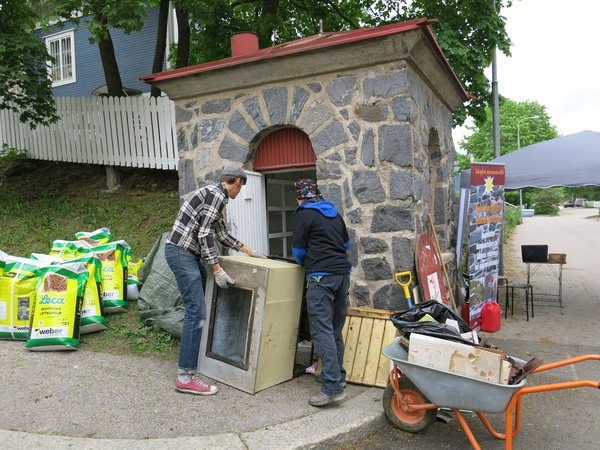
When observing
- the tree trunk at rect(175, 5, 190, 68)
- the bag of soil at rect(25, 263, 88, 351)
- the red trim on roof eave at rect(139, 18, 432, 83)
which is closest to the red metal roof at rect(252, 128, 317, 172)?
the red trim on roof eave at rect(139, 18, 432, 83)

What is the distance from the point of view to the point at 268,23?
1108 cm

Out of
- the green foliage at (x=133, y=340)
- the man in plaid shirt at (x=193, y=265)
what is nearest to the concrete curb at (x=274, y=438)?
the man in plaid shirt at (x=193, y=265)

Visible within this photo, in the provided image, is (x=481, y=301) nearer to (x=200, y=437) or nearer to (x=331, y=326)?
(x=331, y=326)

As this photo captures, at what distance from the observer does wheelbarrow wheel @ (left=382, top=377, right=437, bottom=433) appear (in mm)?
3711

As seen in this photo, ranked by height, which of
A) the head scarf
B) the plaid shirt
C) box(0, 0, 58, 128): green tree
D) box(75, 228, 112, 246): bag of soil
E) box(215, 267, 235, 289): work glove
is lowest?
box(215, 267, 235, 289): work glove

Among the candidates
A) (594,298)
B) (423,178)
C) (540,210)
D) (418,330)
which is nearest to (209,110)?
(423,178)

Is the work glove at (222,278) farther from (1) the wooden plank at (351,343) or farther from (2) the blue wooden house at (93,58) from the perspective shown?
(2) the blue wooden house at (93,58)

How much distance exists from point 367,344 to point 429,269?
128 centimetres

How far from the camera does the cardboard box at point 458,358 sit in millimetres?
3193

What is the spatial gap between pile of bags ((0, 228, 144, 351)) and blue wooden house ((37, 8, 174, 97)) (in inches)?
471

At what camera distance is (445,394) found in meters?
3.30

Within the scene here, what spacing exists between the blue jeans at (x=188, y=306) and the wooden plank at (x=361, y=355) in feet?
4.67

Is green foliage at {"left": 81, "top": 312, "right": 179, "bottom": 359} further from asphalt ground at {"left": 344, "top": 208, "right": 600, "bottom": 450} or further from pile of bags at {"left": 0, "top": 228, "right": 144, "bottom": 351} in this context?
asphalt ground at {"left": 344, "top": 208, "right": 600, "bottom": 450}

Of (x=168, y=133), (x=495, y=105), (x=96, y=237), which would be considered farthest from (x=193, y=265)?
(x=495, y=105)
